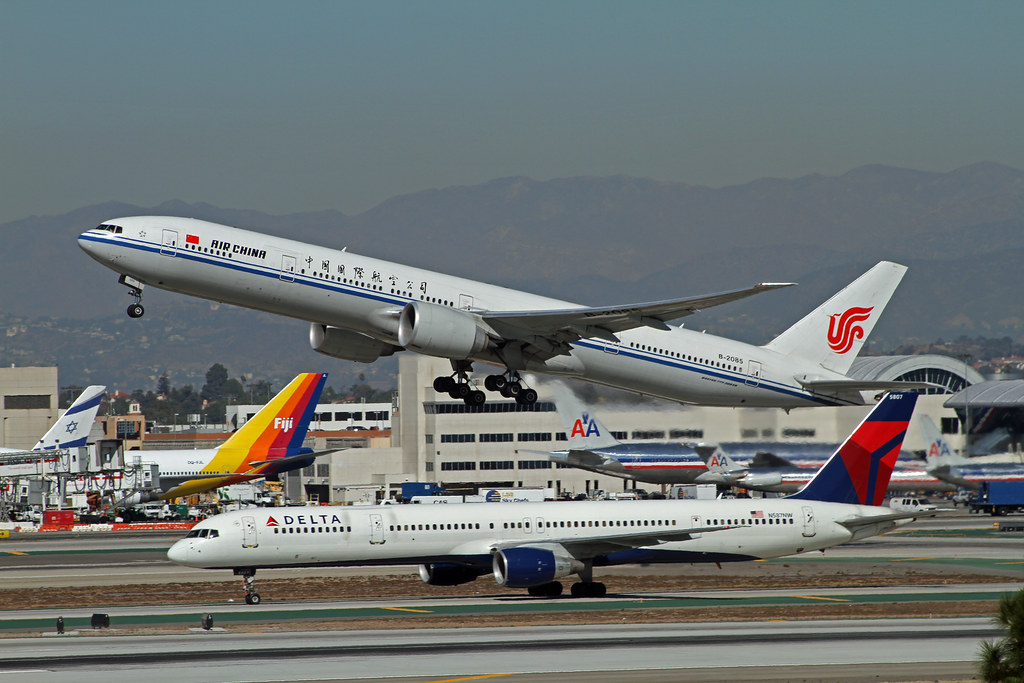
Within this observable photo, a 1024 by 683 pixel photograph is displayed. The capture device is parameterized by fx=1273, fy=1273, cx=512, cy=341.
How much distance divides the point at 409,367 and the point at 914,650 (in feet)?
315

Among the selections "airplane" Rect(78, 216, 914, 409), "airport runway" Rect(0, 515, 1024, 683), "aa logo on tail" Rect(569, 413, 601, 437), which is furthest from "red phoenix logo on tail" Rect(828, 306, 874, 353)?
"aa logo on tail" Rect(569, 413, 601, 437)

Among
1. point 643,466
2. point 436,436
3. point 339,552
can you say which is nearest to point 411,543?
point 339,552

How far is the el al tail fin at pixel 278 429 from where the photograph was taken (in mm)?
90875

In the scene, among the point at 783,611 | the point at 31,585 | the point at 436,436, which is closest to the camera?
the point at 783,611

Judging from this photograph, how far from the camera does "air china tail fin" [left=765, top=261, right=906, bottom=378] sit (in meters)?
49.0

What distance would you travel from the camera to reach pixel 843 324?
1983 inches

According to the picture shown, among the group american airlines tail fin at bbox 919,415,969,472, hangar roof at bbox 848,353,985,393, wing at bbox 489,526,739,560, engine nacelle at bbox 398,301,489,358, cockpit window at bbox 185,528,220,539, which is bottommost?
wing at bbox 489,526,739,560

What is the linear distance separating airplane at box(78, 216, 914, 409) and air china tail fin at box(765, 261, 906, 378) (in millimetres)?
140

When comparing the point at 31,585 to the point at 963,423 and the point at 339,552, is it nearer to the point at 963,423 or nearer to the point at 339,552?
the point at 339,552

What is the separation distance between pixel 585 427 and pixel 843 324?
105 feet

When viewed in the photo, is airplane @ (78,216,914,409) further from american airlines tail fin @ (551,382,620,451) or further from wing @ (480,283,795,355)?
american airlines tail fin @ (551,382,620,451)

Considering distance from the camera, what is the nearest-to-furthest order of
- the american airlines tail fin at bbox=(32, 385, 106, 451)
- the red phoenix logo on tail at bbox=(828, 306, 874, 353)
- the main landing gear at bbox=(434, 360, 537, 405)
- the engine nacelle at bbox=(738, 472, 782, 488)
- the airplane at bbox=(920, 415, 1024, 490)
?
1. the main landing gear at bbox=(434, 360, 537, 405)
2. the red phoenix logo on tail at bbox=(828, 306, 874, 353)
3. the engine nacelle at bbox=(738, 472, 782, 488)
4. the airplane at bbox=(920, 415, 1024, 490)
5. the american airlines tail fin at bbox=(32, 385, 106, 451)

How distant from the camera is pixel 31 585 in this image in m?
52.6

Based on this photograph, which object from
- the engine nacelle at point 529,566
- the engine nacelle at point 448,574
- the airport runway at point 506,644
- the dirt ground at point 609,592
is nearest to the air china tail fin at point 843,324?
the dirt ground at point 609,592
